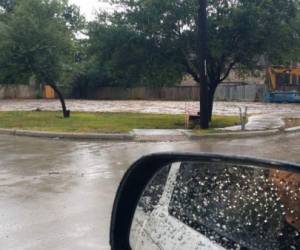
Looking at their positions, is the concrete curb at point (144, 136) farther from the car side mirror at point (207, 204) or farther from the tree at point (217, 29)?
the car side mirror at point (207, 204)

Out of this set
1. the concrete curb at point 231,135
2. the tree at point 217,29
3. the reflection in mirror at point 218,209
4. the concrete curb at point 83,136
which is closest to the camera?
the reflection in mirror at point 218,209

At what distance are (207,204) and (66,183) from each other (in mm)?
7032

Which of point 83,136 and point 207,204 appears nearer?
point 207,204

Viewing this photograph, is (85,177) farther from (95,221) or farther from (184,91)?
(184,91)

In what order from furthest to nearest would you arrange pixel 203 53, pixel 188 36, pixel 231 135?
pixel 188 36 → pixel 203 53 → pixel 231 135

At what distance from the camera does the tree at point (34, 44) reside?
76.8ft

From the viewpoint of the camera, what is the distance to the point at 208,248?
83.7 inches

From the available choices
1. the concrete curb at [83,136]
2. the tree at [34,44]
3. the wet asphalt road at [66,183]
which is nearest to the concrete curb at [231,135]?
the wet asphalt road at [66,183]

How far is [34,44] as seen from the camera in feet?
77.4

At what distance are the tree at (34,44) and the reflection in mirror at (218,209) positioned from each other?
2171 centimetres

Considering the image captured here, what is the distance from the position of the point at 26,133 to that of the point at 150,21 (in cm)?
606

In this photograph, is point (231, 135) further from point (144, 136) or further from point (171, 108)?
point (171, 108)

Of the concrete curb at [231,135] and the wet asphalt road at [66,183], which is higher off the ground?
the concrete curb at [231,135]

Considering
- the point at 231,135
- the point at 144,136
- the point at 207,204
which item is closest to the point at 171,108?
the point at 231,135
